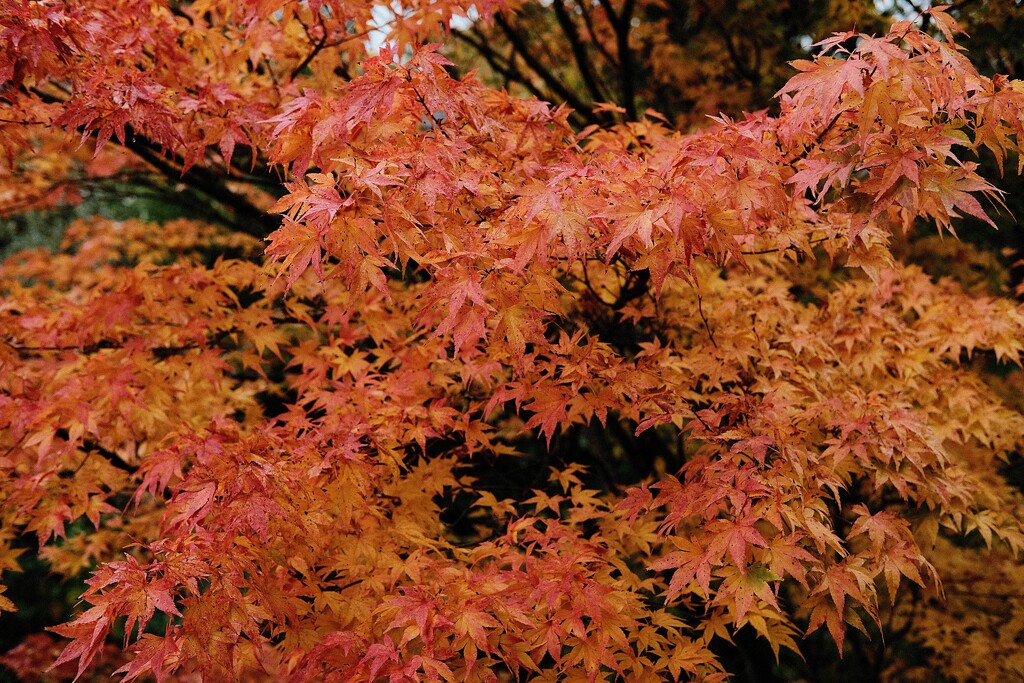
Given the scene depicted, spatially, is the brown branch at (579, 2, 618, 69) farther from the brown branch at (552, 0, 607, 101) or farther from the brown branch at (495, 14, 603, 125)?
the brown branch at (495, 14, 603, 125)

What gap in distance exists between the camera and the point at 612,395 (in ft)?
9.62

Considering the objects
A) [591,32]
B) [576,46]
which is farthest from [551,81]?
[591,32]

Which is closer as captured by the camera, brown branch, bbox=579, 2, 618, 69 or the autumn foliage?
the autumn foliage

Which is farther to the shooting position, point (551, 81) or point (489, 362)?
point (551, 81)

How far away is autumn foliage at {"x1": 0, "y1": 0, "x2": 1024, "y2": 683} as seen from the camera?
2.29 m

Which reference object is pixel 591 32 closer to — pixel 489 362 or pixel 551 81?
pixel 551 81

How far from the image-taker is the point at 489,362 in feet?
9.83

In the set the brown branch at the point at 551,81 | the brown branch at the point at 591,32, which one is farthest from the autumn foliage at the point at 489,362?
the brown branch at the point at 591,32

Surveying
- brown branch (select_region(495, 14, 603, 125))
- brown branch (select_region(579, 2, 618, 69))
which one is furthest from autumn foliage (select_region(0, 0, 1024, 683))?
brown branch (select_region(579, 2, 618, 69))

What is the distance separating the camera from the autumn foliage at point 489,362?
2.29 m

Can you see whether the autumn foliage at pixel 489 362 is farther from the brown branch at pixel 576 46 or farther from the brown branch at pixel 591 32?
the brown branch at pixel 591 32

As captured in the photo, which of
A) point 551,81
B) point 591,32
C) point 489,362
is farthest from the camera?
point 591,32

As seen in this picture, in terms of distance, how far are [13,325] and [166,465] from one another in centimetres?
162

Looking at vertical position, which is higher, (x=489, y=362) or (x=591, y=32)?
(x=591, y=32)
